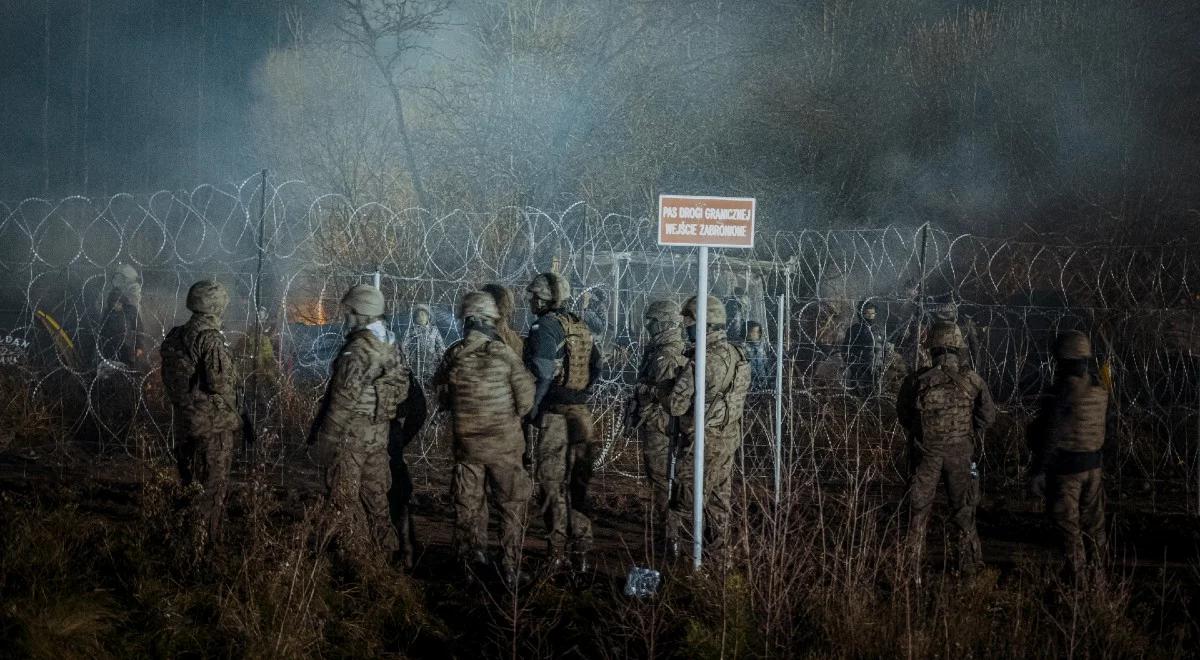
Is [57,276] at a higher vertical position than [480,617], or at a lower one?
higher

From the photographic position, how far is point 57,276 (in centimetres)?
1859

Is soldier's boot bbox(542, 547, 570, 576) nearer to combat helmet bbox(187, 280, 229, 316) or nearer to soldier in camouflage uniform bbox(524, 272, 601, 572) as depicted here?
soldier in camouflage uniform bbox(524, 272, 601, 572)

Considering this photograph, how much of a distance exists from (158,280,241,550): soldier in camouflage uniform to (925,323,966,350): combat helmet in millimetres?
3707

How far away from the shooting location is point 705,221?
16.1 feet

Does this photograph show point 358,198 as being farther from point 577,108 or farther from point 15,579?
point 15,579

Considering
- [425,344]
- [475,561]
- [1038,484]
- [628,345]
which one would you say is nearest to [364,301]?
[475,561]

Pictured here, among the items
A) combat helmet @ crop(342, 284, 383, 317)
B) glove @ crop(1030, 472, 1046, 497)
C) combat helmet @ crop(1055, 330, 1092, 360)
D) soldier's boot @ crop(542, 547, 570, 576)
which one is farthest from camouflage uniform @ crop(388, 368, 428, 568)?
combat helmet @ crop(1055, 330, 1092, 360)

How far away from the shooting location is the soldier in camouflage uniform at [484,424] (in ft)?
17.2

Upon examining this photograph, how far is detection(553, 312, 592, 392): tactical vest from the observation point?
5.92 m

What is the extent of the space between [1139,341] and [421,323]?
25.3ft

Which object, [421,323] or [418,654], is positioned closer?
[418,654]

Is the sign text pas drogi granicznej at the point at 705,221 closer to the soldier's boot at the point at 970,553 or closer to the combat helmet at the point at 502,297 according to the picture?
the combat helmet at the point at 502,297

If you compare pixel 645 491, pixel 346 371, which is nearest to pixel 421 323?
pixel 645 491

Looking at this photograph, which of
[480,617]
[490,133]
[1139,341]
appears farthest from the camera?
[490,133]
